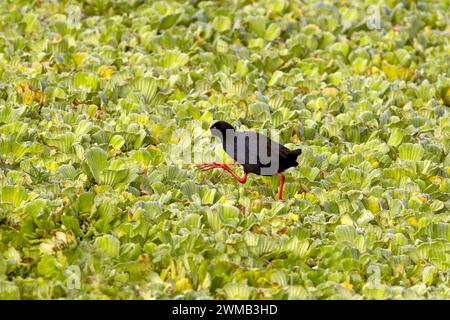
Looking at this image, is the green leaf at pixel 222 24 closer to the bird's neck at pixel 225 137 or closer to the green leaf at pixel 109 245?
the bird's neck at pixel 225 137

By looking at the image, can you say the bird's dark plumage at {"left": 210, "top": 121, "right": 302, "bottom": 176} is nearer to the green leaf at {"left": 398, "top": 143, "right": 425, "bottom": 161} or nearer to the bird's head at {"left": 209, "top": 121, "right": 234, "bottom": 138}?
the bird's head at {"left": 209, "top": 121, "right": 234, "bottom": 138}

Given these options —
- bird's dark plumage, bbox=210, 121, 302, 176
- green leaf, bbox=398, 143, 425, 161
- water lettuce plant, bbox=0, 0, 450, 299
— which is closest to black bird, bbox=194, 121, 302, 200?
bird's dark plumage, bbox=210, 121, 302, 176

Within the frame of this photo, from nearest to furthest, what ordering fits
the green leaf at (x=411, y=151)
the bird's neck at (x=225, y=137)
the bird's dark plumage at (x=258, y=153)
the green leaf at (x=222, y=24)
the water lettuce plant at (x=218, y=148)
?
1. the water lettuce plant at (x=218, y=148)
2. the bird's dark plumage at (x=258, y=153)
3. the bird's neck at (x=225, y=137)
4. the green leaf at (x=411, y=151)
5. the green leaf at (x=222, y=24)

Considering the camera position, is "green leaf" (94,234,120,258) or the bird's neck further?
the bird's neck

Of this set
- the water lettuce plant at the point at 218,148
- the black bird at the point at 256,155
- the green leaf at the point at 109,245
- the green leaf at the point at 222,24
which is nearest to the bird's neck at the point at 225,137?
the black bird at the point at 256,155

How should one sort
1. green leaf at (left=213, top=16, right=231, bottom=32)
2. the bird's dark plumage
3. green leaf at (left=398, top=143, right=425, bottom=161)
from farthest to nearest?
green leaf at (left=213, top=16, right=231, bottom=32) → green leaf at (left=398, top=143, right=425, bottom=161) → the bird's dark plumage

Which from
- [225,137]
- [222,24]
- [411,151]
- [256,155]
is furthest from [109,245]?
[222,24]

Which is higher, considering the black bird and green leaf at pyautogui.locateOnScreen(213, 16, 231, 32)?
green leaf at pyautogui.locateOnScreen(213, 16, 231, 32)

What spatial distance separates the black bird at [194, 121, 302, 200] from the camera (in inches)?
220

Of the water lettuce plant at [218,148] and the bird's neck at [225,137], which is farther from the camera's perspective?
the bird's neck at [225,137]

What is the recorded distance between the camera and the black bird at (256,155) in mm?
5578
